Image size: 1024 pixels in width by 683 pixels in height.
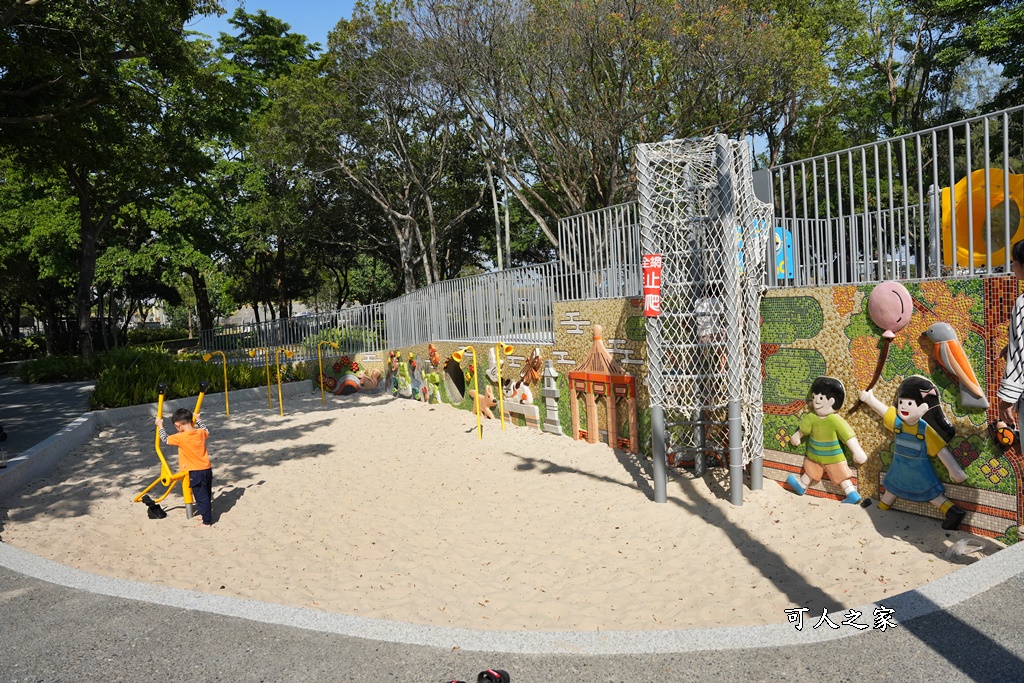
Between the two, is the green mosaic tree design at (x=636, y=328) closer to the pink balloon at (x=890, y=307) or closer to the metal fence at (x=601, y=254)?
the metal fence at (x=601, y=254)

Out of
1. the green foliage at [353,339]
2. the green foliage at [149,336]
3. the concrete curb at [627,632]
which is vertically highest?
the green foliage at [149,336]

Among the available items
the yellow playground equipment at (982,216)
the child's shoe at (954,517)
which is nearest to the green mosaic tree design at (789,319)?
the yellow playground equipment at (982,216)

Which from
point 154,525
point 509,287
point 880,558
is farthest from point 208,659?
point 509,287

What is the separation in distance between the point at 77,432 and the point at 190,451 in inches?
218

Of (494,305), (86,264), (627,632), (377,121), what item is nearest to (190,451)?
(627,632)

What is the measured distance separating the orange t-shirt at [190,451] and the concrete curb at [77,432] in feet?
7.30

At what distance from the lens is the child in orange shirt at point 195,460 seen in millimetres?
7004

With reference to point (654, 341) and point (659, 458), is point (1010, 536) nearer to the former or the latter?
point (659, 458)

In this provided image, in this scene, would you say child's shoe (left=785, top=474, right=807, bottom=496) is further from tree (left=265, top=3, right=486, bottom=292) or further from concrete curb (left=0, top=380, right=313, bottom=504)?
tree (left=265, top=3, right=486, bottom=292)

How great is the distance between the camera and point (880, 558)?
546 centimetres

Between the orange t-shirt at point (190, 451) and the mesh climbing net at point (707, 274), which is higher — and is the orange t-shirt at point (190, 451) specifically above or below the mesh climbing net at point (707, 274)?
below

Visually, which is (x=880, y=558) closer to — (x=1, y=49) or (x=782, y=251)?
(x=782, y=251)

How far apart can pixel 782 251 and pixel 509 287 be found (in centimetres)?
489

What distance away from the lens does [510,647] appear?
12.2ft
